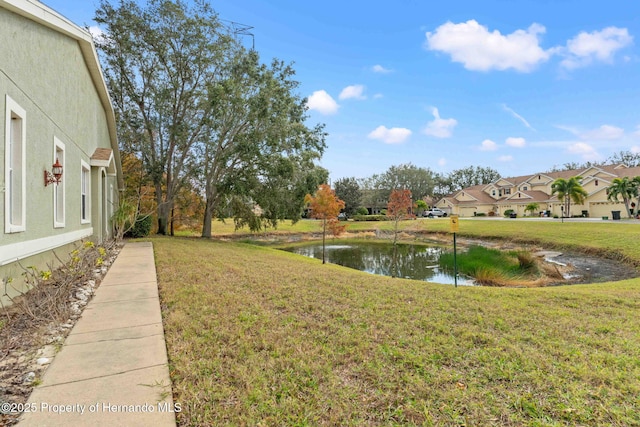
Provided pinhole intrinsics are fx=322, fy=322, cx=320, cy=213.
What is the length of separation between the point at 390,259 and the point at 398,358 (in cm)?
1659

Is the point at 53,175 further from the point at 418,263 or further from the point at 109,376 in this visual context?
the point at 418,263

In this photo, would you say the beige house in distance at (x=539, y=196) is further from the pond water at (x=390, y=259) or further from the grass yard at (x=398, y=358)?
the grass yard at (x=398, y=358)

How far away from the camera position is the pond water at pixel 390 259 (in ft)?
46.3

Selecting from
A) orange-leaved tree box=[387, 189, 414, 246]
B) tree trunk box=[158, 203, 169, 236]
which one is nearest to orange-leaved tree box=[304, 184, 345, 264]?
orange-leaved tree box=[387, 189, 414, 246]

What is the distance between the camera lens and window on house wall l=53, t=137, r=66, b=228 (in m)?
6.03

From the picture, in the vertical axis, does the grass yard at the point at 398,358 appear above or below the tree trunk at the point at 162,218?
below

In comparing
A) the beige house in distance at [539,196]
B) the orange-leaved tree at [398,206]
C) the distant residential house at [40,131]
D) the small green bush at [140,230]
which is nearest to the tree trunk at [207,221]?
the small green bush at [140,230]

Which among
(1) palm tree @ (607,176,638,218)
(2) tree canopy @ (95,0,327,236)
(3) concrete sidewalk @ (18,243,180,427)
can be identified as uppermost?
(2) tree canopy @ (95,0,327,236)

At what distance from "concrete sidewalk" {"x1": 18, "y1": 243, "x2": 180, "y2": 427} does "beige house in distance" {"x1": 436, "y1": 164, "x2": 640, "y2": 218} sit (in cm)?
4477

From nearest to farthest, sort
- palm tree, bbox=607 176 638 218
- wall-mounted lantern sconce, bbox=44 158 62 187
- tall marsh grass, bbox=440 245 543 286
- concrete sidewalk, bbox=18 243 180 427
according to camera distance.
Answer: concrete sidewalk, bbox=18 243 180 427
wall-mounted lantern sconce, bbox=44 158 62 187
tall marsh grass, bbox=440 245 543 286
palm tree, bbox=607 176 638 218

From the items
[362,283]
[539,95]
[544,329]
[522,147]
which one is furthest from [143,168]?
[522,147]

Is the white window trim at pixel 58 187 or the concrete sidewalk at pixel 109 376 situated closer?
the concrete sidewalk at pixel 109 376

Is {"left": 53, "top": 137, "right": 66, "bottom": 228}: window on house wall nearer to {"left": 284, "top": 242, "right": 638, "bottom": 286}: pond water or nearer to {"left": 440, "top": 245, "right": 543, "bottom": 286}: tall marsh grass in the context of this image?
{"left": 284, "top": 242, "right": 638, "bottom": 286}: pond water

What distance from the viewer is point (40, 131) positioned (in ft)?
17.1
